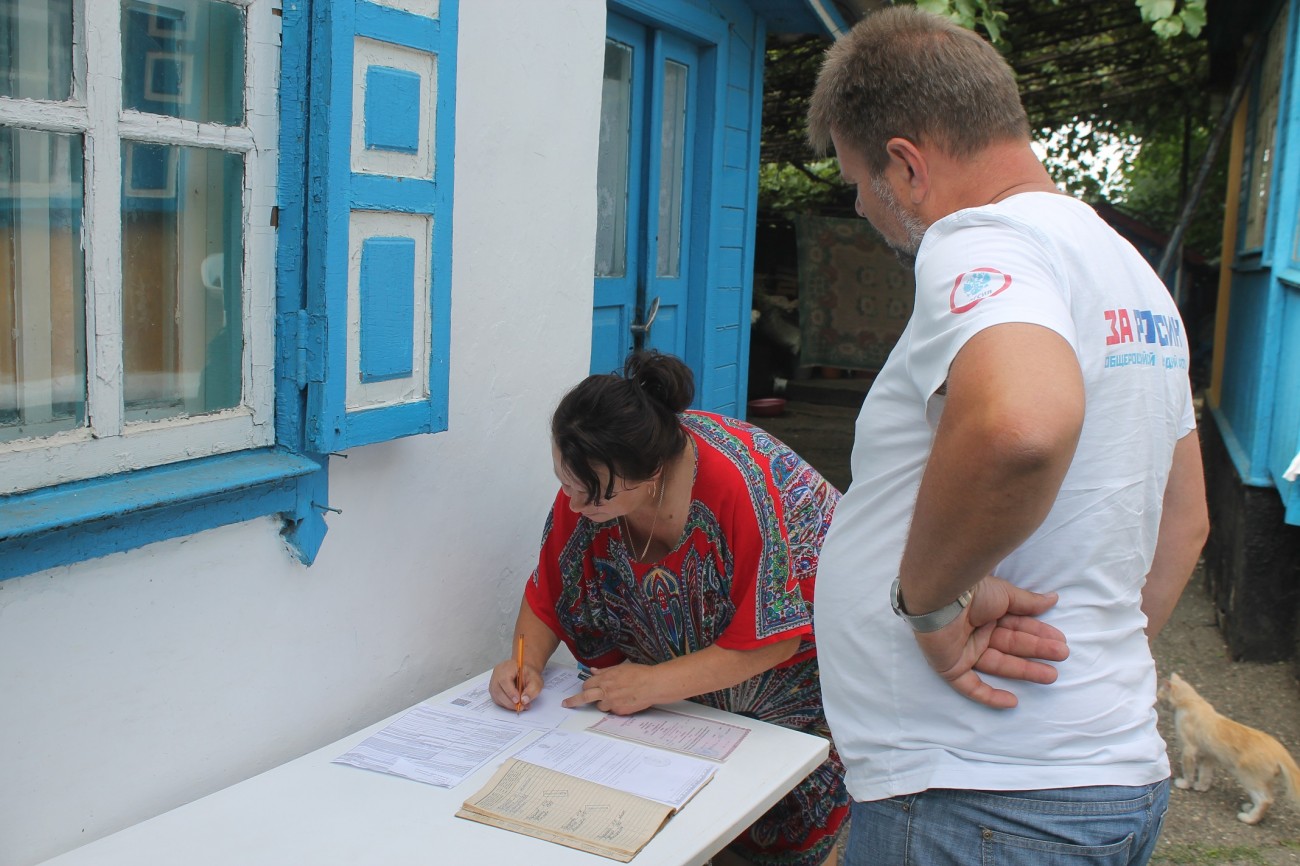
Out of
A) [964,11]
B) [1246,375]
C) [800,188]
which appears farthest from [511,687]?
[800,188]

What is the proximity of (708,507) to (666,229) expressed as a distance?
8.72ft

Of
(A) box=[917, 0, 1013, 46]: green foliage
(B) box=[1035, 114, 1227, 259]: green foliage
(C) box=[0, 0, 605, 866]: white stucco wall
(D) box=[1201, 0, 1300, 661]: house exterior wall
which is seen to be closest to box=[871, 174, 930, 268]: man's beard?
(C) box=[0, 0, 605, 866]: white stucco wall

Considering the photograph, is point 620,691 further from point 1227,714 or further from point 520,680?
point 1227,714

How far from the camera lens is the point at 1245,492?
4.96 meters

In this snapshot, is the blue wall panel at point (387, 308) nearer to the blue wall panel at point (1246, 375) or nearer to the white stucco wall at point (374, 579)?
the white stucco wall at point (374, 579)

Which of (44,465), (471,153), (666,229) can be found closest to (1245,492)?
(666,229)

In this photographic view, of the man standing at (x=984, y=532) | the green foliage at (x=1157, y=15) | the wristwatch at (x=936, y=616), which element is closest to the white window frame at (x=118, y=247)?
the man standing at (x=984, y=532)

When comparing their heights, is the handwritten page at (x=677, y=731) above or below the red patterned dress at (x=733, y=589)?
below

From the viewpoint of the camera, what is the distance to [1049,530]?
4.51 ft

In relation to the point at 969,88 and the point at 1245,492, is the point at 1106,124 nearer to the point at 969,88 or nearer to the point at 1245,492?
the point at 1245,492

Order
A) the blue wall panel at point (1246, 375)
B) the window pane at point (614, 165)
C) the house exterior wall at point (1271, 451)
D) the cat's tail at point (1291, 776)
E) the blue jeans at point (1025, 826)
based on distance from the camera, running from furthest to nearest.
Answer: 1. the blue wall panel at point (1246, 375)
2. the house exterior wall at point (1271, 451)
3. the window pane at point (614, 165)
4. the cat's tail at point (1291, 776)
5. the blue jeans at point (1025, 826)

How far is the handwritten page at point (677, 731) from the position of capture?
222cm

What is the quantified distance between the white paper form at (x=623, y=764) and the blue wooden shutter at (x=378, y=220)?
27.2 inches

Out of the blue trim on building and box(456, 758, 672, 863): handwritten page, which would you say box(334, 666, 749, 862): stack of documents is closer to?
box(456, 758, 672, 863): handwritten page
